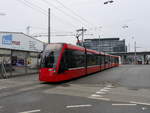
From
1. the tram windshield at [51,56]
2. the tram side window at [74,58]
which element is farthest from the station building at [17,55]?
the tram side window at [74,58]

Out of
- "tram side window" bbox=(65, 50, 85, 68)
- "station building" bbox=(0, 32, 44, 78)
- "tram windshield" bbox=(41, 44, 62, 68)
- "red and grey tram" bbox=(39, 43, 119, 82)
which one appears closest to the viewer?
"red and grey tram" bbox=(39, 43, 119, 82)

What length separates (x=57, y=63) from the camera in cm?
1384

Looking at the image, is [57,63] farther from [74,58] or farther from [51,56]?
[74,58]

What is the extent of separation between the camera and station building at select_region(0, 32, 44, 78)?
20005mm

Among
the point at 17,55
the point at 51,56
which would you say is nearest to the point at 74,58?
the point at 51,56

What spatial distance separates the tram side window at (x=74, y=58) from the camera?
15.1 metres

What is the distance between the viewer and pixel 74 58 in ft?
53.8

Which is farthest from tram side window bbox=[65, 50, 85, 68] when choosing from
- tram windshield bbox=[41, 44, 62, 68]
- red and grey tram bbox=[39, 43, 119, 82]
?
tram windshield bbox=[41, 44, 62, 68]

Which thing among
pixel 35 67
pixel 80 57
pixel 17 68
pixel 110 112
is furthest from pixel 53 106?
pixel 35 67

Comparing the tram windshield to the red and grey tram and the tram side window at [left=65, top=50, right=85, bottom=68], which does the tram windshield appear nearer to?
the red and grey tram

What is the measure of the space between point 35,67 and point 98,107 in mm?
19606

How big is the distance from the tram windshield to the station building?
6233mm

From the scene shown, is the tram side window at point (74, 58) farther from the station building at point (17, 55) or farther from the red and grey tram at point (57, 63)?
the station building at point (17, 55)

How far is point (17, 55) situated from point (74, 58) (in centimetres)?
1056
